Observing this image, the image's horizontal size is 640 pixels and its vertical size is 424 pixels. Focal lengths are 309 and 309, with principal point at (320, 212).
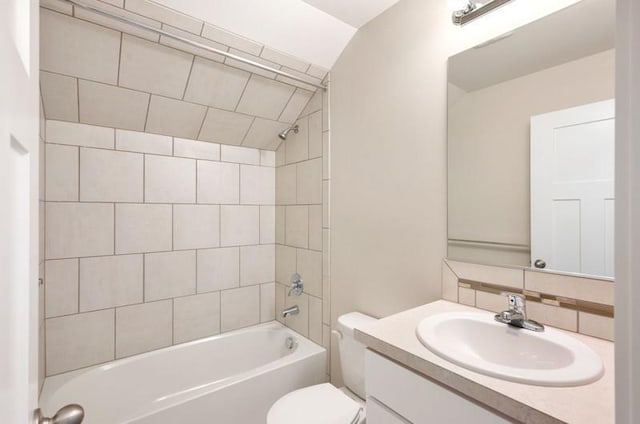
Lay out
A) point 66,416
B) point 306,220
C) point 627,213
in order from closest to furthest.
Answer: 1. point 627,213
2. point 66,416
3. point 306,220

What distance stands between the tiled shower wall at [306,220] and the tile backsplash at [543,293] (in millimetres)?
911

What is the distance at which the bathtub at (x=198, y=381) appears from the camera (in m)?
1.51

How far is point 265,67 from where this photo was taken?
1.75 meters

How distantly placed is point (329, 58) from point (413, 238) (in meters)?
1.25

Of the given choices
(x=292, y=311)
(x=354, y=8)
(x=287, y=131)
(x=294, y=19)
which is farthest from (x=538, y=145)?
(x=292, y=311)

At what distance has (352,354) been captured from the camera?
63.9 inches

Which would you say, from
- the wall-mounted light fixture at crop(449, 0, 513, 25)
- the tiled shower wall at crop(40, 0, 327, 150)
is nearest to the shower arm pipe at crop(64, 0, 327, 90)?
the tiled shower wall at crop(40, 0, 327, 150)

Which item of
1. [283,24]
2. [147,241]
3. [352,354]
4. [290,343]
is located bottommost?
[290,343]

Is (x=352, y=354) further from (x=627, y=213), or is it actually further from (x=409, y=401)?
(x=627, y=213)

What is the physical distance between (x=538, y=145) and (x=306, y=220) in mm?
1448

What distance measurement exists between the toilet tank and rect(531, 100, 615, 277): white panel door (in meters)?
0.90

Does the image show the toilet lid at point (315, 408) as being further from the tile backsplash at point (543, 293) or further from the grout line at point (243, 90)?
the grout line at point (243, 90)

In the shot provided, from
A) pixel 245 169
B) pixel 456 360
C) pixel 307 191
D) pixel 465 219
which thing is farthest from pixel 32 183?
pixel 245 169

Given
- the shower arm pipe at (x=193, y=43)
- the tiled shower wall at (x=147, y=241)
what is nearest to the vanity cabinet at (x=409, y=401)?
the tiled shower wall at (x=147, y=241)
